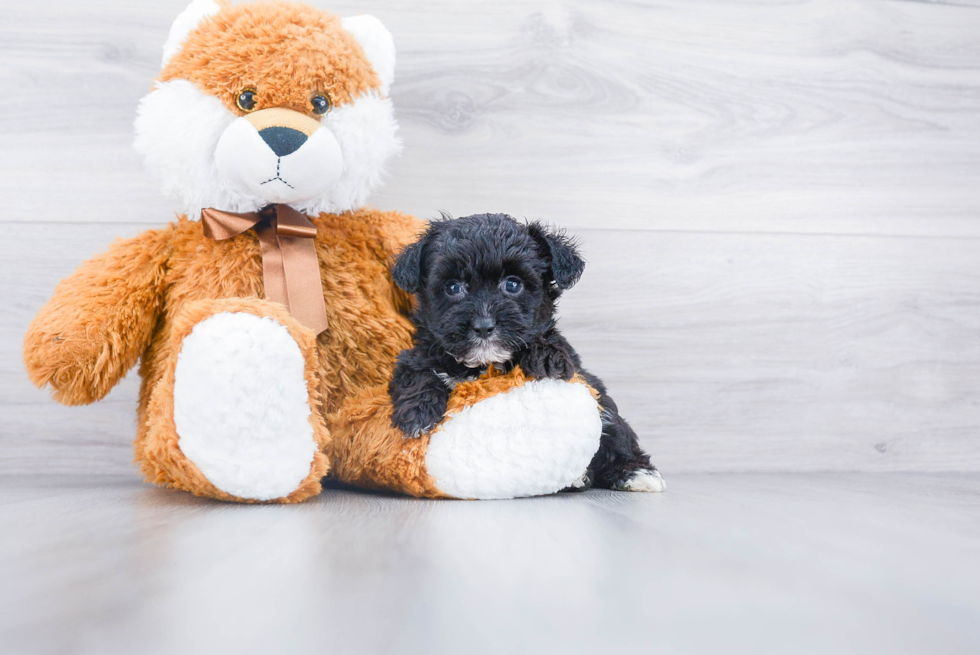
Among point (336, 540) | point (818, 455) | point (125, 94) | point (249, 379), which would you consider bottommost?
point (818, 455)

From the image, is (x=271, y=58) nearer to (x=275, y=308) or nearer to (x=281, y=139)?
(x=281, y=139)

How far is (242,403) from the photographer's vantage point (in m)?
0.76

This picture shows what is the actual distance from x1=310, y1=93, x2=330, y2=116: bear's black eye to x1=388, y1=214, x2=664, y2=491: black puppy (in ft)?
0.74

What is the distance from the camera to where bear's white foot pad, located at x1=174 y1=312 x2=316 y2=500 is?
765 millimetres

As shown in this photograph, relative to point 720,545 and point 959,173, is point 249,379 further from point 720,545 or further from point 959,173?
point 959,173

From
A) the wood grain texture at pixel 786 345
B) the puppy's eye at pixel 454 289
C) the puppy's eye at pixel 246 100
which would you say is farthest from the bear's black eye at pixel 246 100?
the wood grain texture at pixel 786 345

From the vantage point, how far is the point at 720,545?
70 centimetres

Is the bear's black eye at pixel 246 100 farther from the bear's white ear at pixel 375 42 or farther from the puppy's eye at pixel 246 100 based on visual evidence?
the bear's white ear at pixel 375 42

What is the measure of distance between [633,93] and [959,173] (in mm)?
696

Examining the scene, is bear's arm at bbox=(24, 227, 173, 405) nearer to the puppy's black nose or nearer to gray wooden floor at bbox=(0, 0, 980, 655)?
gray wooden floor at bbox=(0, 0, 980, 655)

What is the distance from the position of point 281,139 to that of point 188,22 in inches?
10.6

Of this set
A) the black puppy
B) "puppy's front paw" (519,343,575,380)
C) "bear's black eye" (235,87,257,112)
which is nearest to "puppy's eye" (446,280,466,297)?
the black puppy

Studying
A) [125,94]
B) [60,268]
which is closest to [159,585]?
[60,268]

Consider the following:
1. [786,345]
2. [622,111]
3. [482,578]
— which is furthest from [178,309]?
[786,345]
